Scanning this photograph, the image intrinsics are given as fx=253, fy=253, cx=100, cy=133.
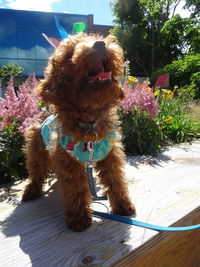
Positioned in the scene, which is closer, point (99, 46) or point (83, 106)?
point (99, 46)

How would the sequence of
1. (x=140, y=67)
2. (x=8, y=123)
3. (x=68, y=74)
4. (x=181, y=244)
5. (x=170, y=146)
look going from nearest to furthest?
(x=68, y=74) < (x=181, y=244) < (x=8, y=123) < (x=170, y=146) < (x=140, y=67)

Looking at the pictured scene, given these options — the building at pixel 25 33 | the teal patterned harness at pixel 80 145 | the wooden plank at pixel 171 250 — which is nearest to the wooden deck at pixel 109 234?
the wooden plank at pixel 171 250

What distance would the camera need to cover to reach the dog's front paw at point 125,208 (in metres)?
1.85

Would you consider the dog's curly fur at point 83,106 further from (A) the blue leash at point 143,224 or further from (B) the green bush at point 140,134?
(B) the green bush at point 140,134

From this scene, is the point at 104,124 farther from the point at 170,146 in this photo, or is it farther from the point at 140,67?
the point at 140,67

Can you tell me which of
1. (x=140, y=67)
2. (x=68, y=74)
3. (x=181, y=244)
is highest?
(x=140, y=67)

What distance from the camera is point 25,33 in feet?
66.0

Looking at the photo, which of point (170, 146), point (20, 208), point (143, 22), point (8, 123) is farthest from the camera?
point (143, 22)

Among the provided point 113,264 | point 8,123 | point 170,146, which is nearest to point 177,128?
point 170,146

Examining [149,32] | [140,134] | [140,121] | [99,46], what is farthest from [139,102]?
[149,32]

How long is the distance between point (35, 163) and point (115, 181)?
2.58 feet

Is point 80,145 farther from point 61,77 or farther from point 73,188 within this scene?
point 61,77

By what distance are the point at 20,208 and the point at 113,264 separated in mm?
1041

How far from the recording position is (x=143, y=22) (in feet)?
72.3
